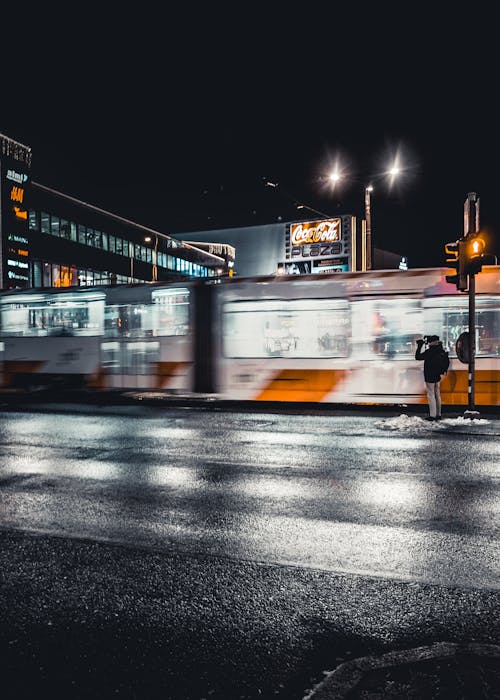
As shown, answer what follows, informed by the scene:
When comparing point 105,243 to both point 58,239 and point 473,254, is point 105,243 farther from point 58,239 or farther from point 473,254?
point 473,254

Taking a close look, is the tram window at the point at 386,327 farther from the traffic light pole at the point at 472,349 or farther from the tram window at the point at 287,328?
the traffic light pole at the point at 472,349

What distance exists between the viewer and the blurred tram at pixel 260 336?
47.8ft

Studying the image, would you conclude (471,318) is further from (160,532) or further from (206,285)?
(160,532)

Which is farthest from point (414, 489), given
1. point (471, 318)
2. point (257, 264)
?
point (257, 264)

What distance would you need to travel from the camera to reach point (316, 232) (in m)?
37.9

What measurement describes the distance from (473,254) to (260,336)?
5542 mm

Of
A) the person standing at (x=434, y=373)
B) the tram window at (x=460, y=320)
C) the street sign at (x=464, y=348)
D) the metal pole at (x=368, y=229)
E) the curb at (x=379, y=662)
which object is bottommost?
the curb at (x=379, y=662)

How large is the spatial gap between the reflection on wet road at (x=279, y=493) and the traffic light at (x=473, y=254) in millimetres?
3928

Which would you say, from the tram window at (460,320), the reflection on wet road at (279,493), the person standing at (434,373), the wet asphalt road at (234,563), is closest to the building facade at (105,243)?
the tram window at (460,320)

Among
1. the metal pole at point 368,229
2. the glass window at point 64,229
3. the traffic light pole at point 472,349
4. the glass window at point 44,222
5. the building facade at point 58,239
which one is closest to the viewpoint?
the traffic light pole at point 472,349

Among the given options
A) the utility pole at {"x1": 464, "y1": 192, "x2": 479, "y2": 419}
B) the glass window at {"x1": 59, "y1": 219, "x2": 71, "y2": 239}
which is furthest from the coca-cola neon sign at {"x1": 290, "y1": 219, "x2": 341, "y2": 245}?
the utility pole at {"x1": 464, "y1": 192, "x2": 479, "y2": 419}

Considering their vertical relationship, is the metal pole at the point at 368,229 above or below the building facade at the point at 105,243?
below

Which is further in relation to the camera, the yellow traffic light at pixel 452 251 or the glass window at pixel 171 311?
the glass window at pixel 171 311

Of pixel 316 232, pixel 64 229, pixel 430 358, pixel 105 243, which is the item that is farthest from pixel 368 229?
pixel 105 243
